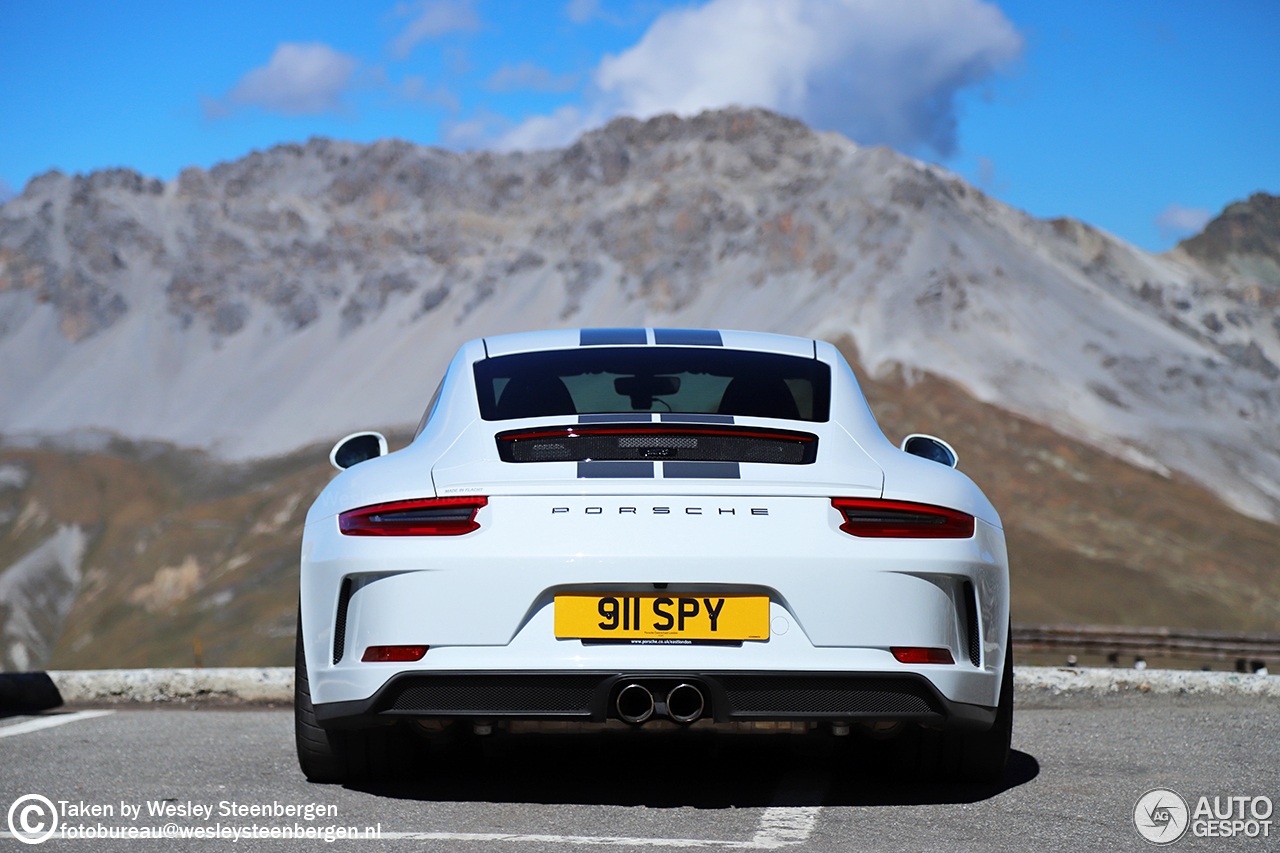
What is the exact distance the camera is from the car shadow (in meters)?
3.82

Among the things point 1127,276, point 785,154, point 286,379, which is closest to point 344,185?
point 286,379

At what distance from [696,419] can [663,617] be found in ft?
Result: 2.20

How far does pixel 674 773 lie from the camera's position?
422 centimetres

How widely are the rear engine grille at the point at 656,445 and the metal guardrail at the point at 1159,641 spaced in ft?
81.8

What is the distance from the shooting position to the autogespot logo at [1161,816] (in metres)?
3.42

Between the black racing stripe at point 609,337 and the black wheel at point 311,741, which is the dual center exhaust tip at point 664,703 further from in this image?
the black racing stripe at point 609,337

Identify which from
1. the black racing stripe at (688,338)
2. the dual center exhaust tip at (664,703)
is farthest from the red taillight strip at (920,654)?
the black racing stripe at (688,338)

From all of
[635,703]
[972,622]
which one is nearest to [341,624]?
[635,703]

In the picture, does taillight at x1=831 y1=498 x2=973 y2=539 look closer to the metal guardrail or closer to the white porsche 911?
the white porsche 911

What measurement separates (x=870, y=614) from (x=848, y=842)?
59 centimetres

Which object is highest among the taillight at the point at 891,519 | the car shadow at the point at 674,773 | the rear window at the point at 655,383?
the rear window at the point at 655,383

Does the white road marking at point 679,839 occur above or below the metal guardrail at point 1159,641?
above

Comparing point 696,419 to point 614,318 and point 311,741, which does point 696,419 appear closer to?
point 311,741

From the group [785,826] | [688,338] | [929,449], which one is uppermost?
[688,338]
